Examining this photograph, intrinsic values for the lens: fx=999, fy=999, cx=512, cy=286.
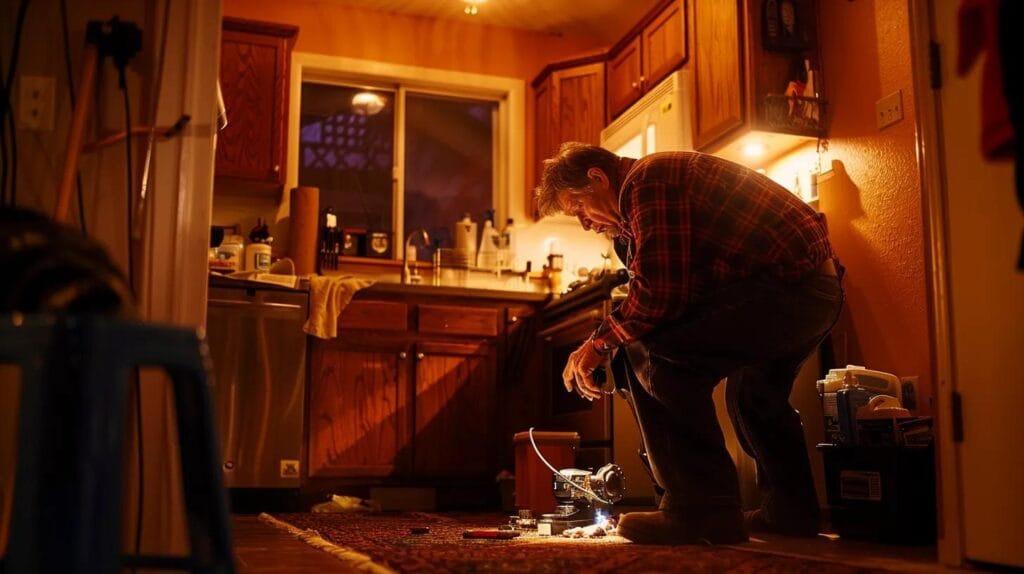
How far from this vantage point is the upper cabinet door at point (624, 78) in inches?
189

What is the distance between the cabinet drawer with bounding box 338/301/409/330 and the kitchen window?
32.0 inches

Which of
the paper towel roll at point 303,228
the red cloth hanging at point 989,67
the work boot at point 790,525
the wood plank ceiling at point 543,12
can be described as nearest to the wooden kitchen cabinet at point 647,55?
the wood plank ceiling at point 543,12

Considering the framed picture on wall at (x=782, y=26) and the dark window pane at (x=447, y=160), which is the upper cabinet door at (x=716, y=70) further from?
the dark window pane at (x=447, y=160)

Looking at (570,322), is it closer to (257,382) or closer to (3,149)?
(257,382)

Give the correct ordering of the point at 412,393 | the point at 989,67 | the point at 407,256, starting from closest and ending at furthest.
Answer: the point at 989,67
the point at 412,393
the point at 407,256

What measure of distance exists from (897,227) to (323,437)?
249 cm

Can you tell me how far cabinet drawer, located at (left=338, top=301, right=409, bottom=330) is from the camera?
4480 millimetres

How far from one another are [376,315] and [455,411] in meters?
0.57

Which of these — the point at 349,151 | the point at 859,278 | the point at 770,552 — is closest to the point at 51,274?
the point at 770,552

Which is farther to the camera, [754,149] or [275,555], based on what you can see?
[754,149]

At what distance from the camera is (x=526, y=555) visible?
6.74 ft

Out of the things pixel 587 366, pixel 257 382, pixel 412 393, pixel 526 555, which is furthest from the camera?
pixel 412 393

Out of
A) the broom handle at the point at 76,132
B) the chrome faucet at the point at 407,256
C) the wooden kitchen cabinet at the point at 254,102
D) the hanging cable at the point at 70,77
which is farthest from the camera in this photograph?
the chrome faucet at the point at 407,256

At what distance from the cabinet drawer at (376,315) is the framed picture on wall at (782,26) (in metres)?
1.96
